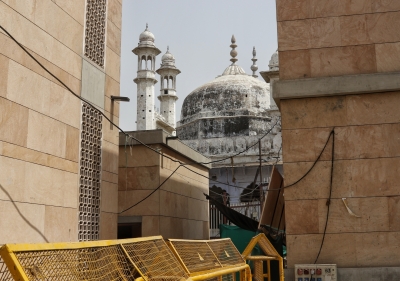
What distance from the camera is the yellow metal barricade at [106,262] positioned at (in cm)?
254

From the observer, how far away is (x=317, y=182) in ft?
24.4

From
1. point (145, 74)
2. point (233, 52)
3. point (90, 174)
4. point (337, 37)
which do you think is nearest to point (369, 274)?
point (337, 37)

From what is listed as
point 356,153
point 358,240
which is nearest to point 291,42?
point 356,153

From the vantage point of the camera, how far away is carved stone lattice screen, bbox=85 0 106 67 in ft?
28.9

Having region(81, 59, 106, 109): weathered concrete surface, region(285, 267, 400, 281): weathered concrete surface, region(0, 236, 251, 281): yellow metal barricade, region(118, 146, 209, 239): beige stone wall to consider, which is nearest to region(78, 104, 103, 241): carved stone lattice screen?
region(81, 59, 106, 109): weathered concrete surface

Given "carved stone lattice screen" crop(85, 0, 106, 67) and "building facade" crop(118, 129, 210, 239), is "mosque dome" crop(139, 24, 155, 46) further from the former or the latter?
"carved stone lattice screen" crop(85, 0, 106, 67)

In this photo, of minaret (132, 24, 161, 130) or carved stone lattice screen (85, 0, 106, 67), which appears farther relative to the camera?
minaret (132, 24, 161, 130)

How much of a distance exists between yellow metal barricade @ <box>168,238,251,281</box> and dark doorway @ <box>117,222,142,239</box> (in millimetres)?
5875

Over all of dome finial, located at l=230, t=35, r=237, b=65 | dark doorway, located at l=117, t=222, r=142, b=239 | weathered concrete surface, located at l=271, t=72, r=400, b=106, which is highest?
dome finial, located at l=230, t=35, r=237, b=65

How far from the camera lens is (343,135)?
24.5 feet

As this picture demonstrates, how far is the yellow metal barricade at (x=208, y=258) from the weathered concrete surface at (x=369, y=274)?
1.81m

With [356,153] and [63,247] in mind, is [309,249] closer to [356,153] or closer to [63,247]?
[356,153]

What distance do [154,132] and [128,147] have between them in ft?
2.10

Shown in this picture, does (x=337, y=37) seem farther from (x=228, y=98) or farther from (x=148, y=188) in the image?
(x=228, y=98)
